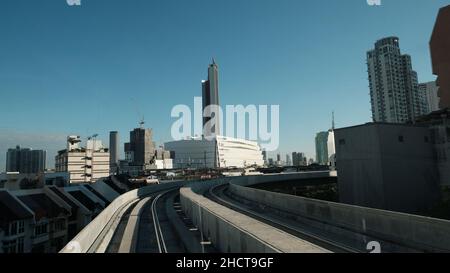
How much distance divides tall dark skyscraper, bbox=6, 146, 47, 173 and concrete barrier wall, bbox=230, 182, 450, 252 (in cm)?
19365

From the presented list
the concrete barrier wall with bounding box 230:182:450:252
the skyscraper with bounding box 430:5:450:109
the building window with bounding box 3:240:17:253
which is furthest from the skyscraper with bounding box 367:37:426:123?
the building window with bounding box 3:240:17:253

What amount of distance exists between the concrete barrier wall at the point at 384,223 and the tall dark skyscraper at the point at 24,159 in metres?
194

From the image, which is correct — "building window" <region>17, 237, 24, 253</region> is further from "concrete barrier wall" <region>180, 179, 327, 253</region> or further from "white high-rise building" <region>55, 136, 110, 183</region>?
"white high-rise building" <region>55, 136, 110, 183</region>

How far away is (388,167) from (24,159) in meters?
196

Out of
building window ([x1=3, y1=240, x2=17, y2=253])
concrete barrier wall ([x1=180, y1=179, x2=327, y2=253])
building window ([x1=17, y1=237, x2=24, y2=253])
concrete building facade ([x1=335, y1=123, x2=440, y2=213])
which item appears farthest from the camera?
building window ([x1=17, y1=237, x2=24, y2=253])

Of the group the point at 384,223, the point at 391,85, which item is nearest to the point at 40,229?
the point at 384,223

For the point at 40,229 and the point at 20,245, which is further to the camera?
the point at 40,229

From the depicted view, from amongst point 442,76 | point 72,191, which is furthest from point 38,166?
point 442,76

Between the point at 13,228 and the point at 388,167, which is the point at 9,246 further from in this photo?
the point at 388,167

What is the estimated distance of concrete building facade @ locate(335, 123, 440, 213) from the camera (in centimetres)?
4159

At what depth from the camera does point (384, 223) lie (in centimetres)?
1898

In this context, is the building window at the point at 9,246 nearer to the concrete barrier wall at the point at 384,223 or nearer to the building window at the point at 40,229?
the building window at the point at 40,229
